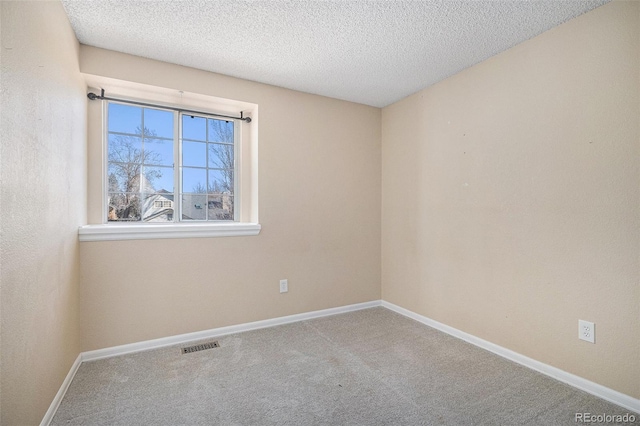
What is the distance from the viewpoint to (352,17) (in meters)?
1.94

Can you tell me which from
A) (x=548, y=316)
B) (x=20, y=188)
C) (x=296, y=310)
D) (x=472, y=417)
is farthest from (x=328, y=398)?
(x=20, y=188)

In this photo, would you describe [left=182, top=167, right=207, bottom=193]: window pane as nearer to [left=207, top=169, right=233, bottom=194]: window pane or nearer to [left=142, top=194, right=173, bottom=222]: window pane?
[left=207, top=169, right=233, bottom=194]: window pane

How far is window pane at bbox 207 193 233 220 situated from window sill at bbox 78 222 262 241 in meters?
0.10

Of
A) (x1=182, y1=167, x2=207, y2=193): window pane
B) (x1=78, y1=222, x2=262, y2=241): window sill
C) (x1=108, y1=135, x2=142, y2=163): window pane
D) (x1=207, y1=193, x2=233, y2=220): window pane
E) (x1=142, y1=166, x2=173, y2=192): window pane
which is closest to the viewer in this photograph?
(x1=78, y1=222, x2=262, y2=241): window sill

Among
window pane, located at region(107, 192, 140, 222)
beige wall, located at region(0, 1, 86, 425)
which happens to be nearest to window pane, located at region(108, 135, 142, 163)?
window pane, located at region(107, 192, 140, 222)

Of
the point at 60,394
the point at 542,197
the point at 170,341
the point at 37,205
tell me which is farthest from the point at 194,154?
the point at 542,197

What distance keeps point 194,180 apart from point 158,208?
1.27 ft

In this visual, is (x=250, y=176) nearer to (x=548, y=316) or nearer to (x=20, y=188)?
(x=20, y=188)

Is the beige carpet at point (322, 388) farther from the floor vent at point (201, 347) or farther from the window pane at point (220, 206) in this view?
the window pane at point (220, 206)

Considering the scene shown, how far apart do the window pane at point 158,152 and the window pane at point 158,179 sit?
0.17 ft

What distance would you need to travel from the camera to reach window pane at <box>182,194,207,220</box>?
9.15 ft

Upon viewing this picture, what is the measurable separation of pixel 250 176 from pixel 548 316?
2.61m

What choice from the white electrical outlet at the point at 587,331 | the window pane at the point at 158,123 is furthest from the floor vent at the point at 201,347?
the white electrical outlet at the point at 587,331

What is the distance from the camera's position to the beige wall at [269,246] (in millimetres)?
2352
